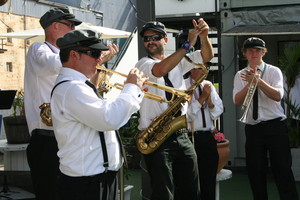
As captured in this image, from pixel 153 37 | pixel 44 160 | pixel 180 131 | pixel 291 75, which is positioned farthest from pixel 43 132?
pixel 291 75

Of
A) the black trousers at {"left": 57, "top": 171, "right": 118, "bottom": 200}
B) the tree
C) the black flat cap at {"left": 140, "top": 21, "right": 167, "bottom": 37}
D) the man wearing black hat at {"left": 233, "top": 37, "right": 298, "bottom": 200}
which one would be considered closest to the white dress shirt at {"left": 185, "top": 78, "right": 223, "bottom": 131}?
the man wearing black hat at {"left": 233, "top": 37, "right": 298, "bottom": 200}

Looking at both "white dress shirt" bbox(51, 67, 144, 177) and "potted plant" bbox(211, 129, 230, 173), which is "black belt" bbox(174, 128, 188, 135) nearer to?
"white dress shirt" bbox(51, 67, 144, 177)

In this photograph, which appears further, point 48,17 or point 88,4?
point 88,4

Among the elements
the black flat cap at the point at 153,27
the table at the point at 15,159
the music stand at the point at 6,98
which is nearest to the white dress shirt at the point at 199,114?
the black flat cap at the point at 153,27

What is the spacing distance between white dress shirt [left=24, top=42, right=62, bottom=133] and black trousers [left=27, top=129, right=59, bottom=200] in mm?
80

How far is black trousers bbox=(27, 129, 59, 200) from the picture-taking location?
14.7ft

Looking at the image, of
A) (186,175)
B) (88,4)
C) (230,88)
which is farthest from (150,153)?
(88,4)

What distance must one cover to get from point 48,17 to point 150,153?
1.49m

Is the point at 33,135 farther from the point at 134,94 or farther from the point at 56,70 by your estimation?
the point at 134,94

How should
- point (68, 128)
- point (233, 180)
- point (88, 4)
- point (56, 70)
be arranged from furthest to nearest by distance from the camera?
1. point (88, 4)
2. point (233, 180)
3. point (56, 70)
4. point (68, 128)

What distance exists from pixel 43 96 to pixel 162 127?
115 centimetres

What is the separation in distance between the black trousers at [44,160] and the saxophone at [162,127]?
0.93 m

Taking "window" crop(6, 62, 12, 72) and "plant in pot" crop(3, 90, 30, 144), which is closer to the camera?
"plant in pot" crop(3, 90, 30, 144)

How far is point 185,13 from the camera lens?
10.2 meters
